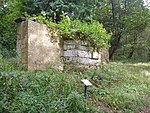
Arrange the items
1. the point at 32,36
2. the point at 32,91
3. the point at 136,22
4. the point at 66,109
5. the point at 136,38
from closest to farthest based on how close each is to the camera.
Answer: the point at 66,109 → the point at 32,91 → the point at 32,36 → the point at 136,22 → the point at 136,38

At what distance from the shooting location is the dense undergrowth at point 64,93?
10.3 ft

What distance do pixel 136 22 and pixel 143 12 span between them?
0.51 m

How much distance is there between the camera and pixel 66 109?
3.20m

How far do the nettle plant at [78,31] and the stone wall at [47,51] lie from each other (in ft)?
0.37

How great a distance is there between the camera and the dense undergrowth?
123 inches

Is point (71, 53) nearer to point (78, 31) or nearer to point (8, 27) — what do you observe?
point (78, 31)

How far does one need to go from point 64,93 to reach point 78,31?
2161 mm

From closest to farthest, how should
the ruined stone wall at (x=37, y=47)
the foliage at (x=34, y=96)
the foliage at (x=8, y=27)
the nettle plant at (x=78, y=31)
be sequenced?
the foliage at (x=34, y=96), the ruined stone wall at (x=37, y=47), the nettle plant at (x=78, y=31), the foliage at (x=8, y=27)

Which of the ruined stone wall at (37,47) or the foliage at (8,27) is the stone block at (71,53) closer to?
the ruined stone wall at (37,47)

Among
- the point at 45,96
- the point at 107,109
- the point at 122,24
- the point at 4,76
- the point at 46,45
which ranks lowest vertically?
the point at 107,109

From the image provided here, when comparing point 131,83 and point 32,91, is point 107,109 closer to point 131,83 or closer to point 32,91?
point 32,91

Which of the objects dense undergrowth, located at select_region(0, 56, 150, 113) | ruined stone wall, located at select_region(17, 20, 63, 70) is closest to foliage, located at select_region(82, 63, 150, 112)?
dense undergrowth, located at select_region(0, 56, 150, 113)

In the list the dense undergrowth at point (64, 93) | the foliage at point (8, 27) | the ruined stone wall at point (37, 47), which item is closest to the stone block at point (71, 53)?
the ruined stone wall at point (37, 47)

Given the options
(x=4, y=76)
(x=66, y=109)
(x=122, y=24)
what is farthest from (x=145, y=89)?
(x=122, y=24)
